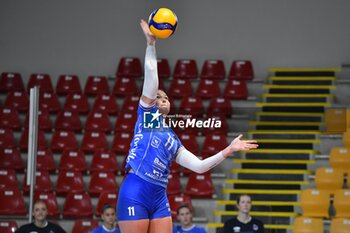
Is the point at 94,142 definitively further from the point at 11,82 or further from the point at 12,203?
the point at 11,82

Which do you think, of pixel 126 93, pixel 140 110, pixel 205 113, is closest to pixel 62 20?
pixel 126 93

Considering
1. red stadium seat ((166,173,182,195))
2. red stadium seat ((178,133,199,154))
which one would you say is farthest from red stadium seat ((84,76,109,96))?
red stadium seat ((166,173,182,195))

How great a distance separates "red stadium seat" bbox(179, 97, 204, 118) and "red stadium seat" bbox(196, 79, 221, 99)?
37 centimetres

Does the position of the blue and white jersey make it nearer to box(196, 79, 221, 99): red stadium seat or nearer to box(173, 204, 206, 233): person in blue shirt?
box(173, 204, 206, 233): person in blue shirt

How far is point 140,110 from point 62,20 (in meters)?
11.0

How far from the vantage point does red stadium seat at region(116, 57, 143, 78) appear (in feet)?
54.7

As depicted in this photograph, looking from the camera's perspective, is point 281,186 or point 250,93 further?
point 250,93

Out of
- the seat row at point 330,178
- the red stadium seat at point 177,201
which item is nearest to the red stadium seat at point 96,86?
the red stadium seat at point 177,201

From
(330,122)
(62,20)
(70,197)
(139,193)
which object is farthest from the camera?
(62,20)

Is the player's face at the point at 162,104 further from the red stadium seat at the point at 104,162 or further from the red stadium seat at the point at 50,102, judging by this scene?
the red stadium seat at the point at 50,102

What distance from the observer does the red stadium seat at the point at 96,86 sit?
1638 centimetres

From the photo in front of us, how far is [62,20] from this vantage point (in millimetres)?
17438

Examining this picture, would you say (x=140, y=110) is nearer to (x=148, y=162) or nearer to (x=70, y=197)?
(x=148, y=162)

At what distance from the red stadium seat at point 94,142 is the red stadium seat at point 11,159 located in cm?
114
